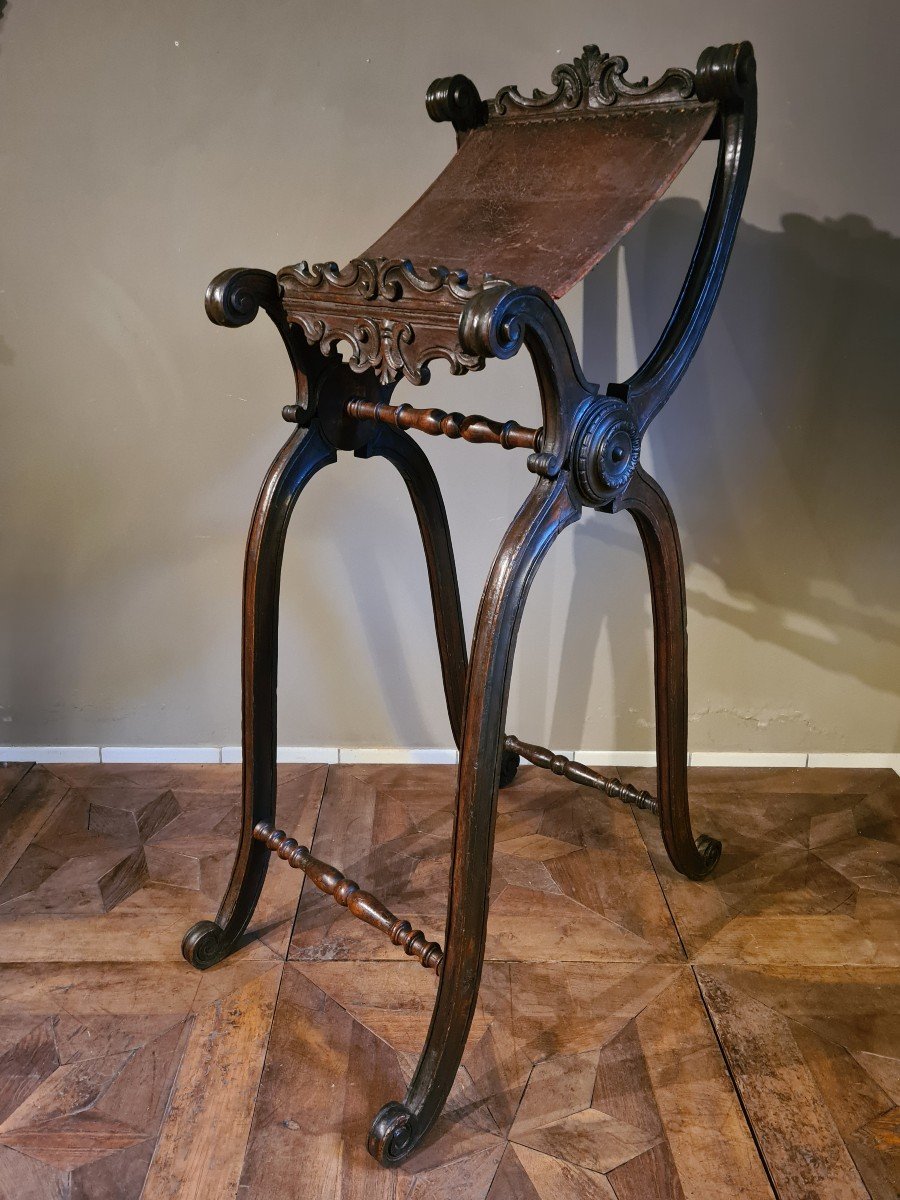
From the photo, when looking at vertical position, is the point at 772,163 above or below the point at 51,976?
above

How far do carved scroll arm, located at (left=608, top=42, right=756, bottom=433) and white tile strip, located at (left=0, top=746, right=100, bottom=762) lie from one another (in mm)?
1702

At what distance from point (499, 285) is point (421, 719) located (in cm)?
151

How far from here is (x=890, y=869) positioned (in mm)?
2191

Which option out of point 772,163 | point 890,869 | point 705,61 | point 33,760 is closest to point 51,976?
point 33,760

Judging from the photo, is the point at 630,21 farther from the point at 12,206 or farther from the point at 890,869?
the point at 890,869

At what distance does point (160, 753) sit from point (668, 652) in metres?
1.38

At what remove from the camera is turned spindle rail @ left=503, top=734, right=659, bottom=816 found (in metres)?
2.03

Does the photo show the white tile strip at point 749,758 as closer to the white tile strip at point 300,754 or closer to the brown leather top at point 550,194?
the white tile strip at point 300,754

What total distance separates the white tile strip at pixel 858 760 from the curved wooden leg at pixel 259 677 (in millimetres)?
1458

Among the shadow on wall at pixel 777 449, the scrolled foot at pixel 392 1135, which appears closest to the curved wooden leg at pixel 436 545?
the shadow on wall at pixel 777 449

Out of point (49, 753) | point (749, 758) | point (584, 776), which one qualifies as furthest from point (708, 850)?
point (49, 753)

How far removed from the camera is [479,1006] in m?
1.79

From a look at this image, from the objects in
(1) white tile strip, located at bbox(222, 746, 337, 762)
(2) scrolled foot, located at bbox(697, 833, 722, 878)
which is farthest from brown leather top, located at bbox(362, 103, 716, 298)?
(1) white tile strip, located at bbox(222, 746, 337, 762)

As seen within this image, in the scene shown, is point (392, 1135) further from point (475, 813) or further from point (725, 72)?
point (725, 72)
